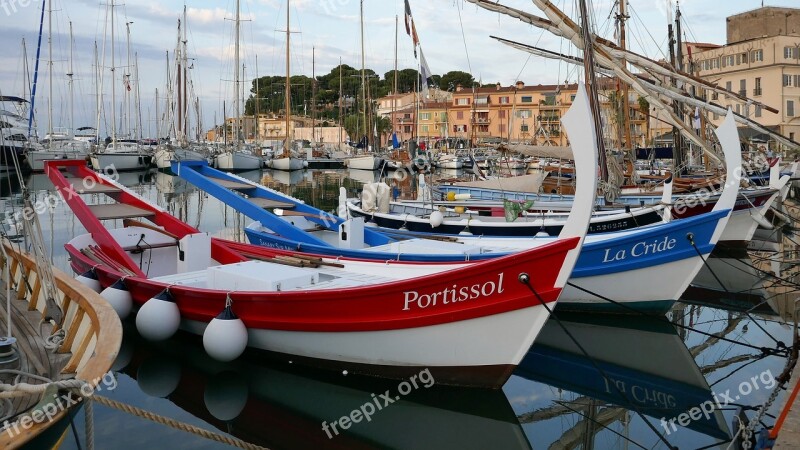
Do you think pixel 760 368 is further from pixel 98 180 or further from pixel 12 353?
pixel 98 180

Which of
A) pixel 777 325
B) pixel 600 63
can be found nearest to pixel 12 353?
pixel 777 325

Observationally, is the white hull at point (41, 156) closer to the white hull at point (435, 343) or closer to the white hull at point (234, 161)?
the white hull at point (234, 161)

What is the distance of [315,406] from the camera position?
865cm

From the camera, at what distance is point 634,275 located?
1216 centimetres

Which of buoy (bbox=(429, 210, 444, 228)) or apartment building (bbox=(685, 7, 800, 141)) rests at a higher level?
apartment building (bbox=(685, 7, 800, 141))

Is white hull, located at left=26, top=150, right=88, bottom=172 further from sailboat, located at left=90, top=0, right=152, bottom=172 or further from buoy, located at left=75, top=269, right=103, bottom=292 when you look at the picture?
buoy, located at left=75, top=269, right=103, bottom=292

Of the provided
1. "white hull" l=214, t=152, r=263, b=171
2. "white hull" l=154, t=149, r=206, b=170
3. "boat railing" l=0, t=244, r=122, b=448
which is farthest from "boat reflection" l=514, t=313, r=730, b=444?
"white hull" l=214, t=152, r=263, b=171

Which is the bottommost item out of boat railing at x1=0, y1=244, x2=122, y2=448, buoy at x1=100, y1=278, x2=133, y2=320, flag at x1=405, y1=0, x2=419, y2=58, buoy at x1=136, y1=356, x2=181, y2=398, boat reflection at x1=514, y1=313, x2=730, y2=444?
boat reflection at x1=514, y1=313, x2=730, y2=444

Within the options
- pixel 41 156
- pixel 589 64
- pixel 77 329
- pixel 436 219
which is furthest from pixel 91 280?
pixel 41 156

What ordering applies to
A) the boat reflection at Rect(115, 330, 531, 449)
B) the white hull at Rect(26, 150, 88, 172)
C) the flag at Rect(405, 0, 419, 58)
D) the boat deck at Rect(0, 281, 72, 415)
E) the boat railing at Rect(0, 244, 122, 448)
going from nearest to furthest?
the boat railing at Rect(0, 244, 122, 448)
the boat deck at Rect(0, 281, 72, 415)
the boat reflection at Rect(115, 330, 531, 449)
the flag at Rect(405, 0, 419, 58)
the white hull at Rect(26, 150, 88, 172)

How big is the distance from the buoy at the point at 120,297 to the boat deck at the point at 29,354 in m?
3.21

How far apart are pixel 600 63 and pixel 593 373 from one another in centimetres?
991

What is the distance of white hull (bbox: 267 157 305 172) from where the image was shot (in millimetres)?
61281

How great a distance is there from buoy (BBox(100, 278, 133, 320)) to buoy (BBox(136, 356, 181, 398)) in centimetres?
94
